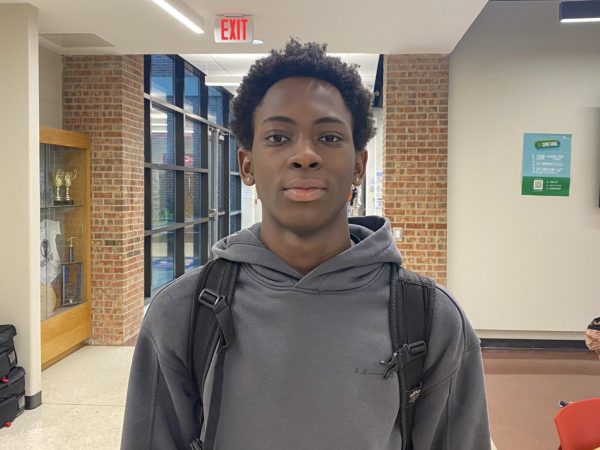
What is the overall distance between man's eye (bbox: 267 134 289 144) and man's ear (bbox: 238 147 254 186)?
10cm

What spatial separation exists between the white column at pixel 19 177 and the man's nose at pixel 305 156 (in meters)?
3.53

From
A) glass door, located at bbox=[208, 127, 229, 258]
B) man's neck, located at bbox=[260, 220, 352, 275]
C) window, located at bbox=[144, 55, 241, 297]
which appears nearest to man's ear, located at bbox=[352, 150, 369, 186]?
man's neck, located at bbox=[260, 220, 352, 275]

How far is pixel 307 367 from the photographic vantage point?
38.6 inches

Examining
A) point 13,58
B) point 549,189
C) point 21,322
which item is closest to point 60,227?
point 21,322

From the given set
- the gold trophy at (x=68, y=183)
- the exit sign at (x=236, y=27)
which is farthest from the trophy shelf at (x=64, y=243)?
the exit sign at (x=236, y=27)

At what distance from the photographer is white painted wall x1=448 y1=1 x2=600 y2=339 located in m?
5.31

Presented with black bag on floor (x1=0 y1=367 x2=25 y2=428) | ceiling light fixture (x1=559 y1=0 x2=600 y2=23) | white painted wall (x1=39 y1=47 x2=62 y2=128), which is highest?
ceiling light fixture (x1=559 y1=0 x2=600 y2=23)

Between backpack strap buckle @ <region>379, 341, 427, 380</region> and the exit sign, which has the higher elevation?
the exit sign

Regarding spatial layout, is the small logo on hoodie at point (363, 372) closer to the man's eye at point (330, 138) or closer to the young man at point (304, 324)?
the young man at point (304, 324)

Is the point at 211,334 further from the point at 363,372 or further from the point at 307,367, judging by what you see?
the point at 363,372

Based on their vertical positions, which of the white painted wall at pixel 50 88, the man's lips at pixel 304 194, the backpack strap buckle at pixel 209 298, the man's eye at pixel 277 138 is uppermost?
the white painted wall at pixel 50 88

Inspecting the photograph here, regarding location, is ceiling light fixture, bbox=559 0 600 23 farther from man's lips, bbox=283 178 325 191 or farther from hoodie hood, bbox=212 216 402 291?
man's lips, bbox=283 178 325 191

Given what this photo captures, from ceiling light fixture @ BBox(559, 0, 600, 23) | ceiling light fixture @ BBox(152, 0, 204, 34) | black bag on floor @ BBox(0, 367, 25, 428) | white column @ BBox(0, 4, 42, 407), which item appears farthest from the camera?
ceiling light fixture @ BBox(559, 0, 600, 23)

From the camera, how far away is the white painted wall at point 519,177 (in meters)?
5.31
